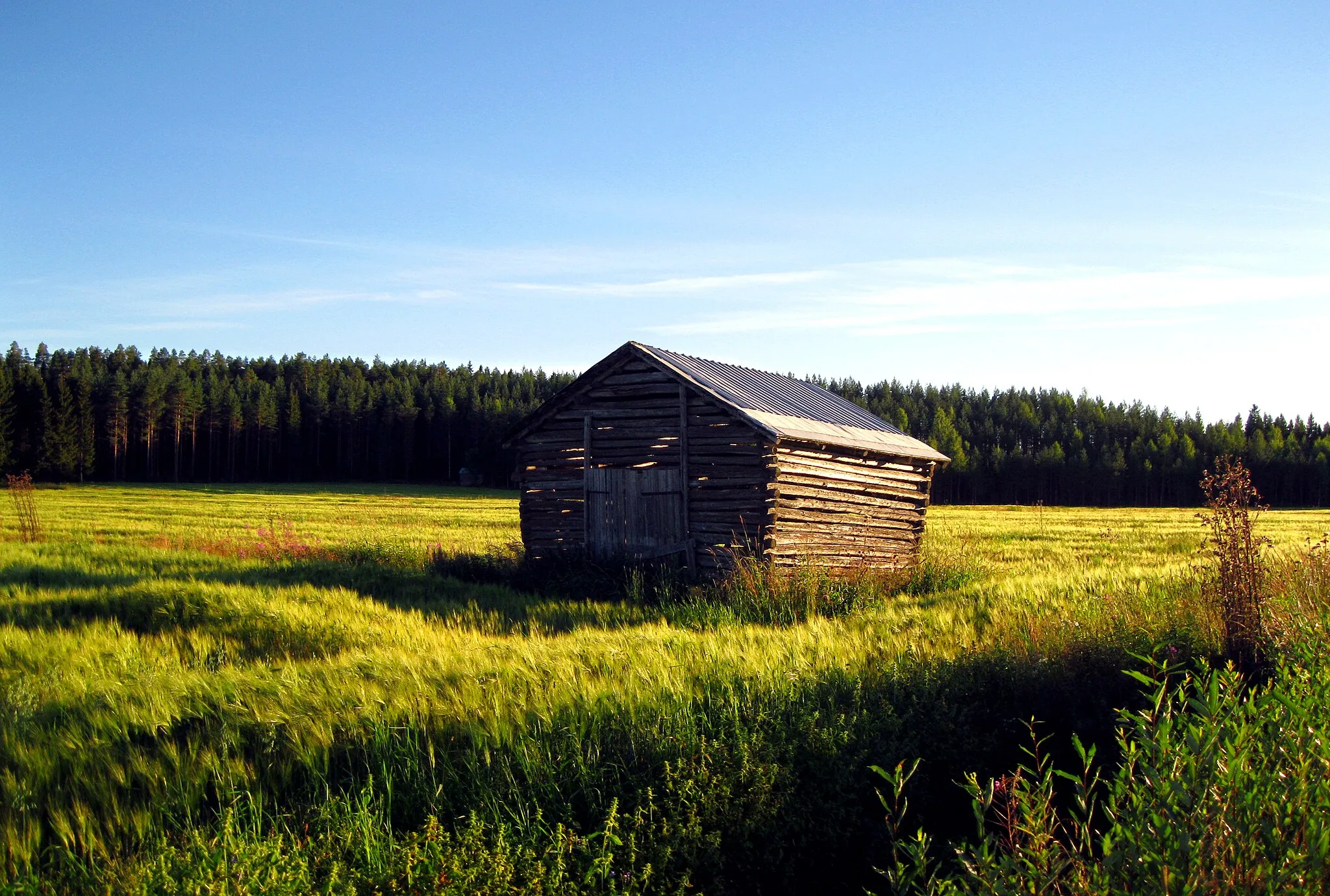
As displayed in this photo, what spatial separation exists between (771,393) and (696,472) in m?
3.60

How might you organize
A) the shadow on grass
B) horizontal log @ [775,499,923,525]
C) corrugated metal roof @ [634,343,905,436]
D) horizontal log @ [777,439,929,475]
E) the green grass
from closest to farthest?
1. the green grass
2. the shadow on grass
3. horizontal log @ [775,499,923,525]
4. horizontal log @ [777,439,929,475]
5. corrugated metal roof @ [634,343,905,436]

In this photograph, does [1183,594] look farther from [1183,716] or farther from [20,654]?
[20,654]

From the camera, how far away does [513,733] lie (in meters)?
5.21

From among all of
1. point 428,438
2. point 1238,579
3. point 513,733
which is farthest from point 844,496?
point 428,438

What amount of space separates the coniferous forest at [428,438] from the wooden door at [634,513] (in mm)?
71936

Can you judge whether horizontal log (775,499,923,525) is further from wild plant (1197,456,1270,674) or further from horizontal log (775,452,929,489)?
wild plant (1197,456,1270,674)

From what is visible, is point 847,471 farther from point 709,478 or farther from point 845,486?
point 709,478

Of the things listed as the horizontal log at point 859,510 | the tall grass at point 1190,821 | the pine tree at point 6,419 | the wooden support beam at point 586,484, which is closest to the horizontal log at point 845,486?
the horizontal log at point 859,510

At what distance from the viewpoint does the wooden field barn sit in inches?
589

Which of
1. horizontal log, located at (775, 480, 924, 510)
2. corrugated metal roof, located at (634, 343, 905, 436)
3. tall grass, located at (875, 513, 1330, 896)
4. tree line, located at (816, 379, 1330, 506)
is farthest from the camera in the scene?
tree line, located at (816, 379, 1330, 506)

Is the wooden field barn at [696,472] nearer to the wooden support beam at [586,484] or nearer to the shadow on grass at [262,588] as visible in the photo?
the wooden support beam at [586,484]

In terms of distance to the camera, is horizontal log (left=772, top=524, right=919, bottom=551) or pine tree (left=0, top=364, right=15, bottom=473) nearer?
horizontal log (left=772, top=524, right=919, bottom=551)

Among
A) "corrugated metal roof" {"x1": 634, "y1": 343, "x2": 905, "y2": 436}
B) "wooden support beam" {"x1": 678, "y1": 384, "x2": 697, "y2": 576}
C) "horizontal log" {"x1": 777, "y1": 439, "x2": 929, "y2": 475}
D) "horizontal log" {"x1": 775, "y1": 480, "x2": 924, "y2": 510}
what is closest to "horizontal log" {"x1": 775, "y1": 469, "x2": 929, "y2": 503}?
"horizontal log" {"x1": 775, "y1": 480, "x2": 924, "y2": 510}

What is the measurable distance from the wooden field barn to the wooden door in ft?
0.08
